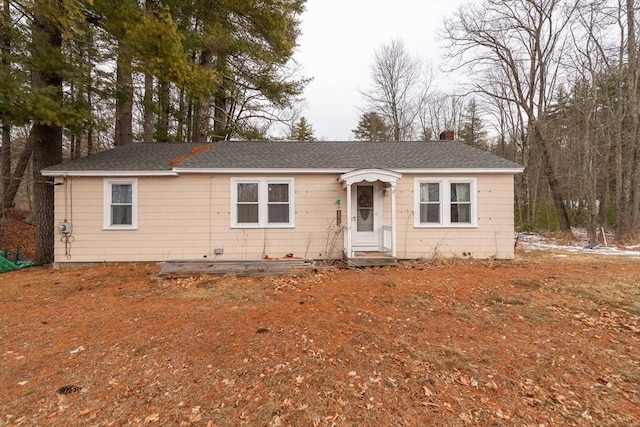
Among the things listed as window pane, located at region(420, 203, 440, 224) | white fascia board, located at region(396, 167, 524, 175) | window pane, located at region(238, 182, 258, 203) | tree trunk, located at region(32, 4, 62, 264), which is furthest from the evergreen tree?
tree trunk, located at region(32, 4, 62, 264)

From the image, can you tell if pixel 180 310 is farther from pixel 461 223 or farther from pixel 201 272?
pixel 461 223

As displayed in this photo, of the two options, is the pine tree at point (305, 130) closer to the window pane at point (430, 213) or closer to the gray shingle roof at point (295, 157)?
the gray shingle roof at point (295, 157)

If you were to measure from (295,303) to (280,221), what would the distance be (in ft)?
12.3

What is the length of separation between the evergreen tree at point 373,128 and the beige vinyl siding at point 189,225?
16.6 meters

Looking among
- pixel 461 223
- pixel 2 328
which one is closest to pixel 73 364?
pixel 2 328

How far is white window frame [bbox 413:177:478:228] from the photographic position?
28.2 feet

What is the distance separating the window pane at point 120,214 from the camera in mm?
8359

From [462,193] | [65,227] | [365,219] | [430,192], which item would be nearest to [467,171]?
[462,193]

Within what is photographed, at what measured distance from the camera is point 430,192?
8.72 metres

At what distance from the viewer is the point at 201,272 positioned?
7012 millimetres

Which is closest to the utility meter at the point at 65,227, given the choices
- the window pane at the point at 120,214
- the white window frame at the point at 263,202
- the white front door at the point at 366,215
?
the window pane at the point at 120,214

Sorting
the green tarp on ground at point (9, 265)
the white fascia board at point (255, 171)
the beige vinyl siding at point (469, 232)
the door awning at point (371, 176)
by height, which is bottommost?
the green tarp on ground at point (9, 265)

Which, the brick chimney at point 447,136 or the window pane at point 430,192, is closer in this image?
the window pane at point 430,192

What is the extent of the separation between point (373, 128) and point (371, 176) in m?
18.1
